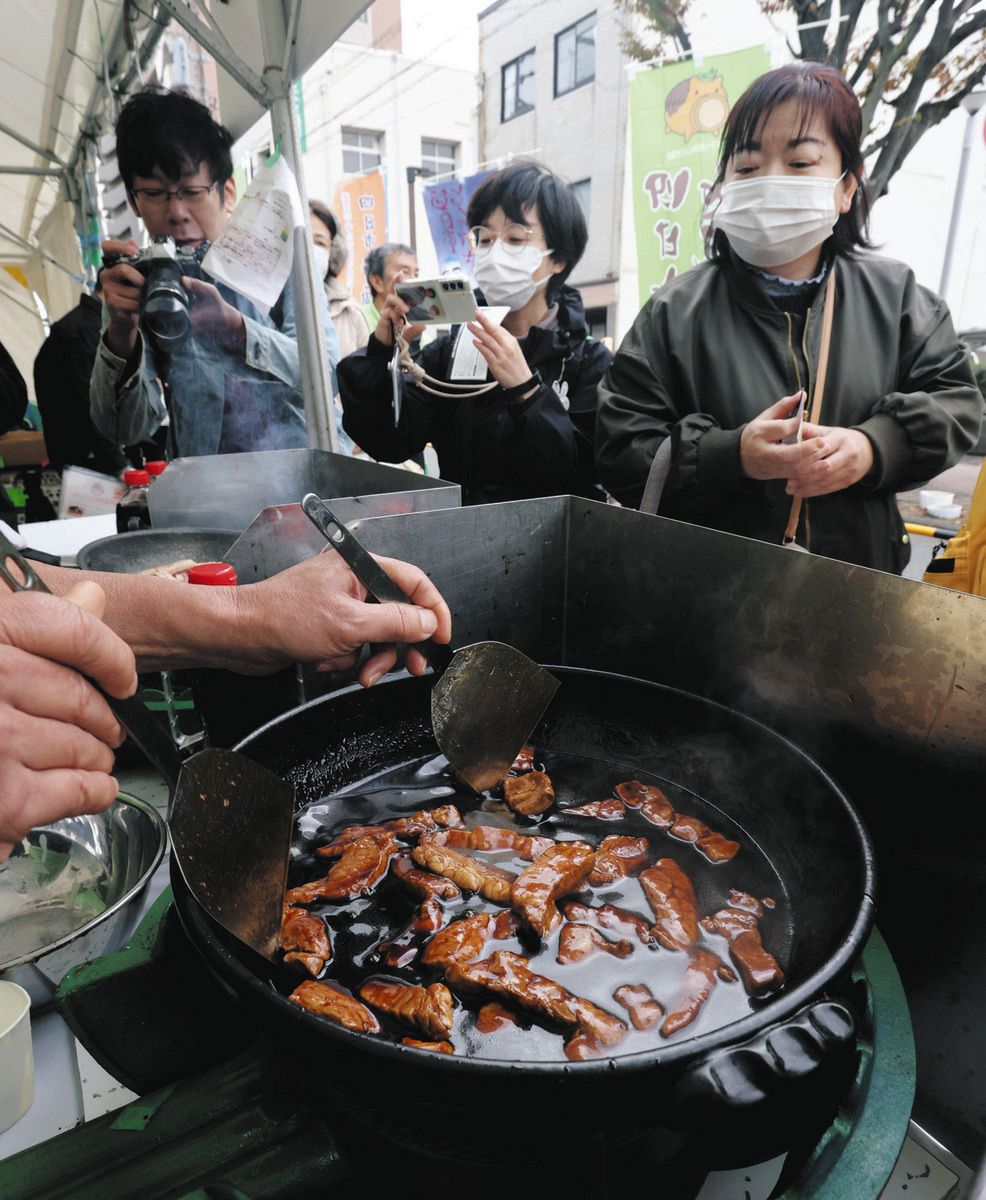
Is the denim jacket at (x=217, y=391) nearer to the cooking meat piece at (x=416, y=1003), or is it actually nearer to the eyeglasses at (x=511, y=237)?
the eyeglasses at (x=511, y=237)

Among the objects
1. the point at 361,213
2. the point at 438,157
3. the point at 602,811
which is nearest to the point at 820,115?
the point at 602,811

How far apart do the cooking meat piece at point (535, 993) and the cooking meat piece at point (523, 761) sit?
1.99 feet

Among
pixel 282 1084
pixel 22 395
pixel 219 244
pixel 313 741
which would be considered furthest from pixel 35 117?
pixel 282 1084

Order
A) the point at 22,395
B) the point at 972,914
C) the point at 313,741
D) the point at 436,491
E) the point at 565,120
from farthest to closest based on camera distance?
the point at 565,120
the point at 22,395
the point at 436,491
the point at 313,741
the point at 972,914

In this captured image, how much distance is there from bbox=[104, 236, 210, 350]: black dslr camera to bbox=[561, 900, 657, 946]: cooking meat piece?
2903 mm

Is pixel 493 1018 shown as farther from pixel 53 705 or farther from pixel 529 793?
pixel 53 705

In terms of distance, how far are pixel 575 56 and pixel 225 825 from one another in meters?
22.0

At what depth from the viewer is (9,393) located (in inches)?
152

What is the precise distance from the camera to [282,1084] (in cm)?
108

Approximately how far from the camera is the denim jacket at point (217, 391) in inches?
140

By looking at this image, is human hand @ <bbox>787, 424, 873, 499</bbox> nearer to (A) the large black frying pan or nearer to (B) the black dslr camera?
(A) the large black frying pan

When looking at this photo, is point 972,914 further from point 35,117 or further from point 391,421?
point 35,117

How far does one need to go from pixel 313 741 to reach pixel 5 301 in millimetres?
19202

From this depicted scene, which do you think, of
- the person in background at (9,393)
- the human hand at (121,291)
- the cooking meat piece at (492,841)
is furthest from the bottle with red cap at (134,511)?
the cooking meat piece at (492,841)
